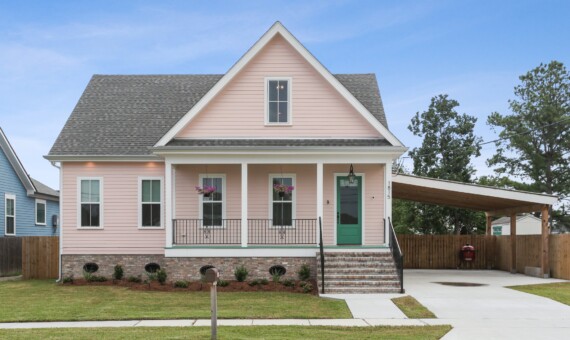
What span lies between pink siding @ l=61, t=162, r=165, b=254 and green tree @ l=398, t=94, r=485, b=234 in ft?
72.8

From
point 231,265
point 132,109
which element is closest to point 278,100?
point 231,265

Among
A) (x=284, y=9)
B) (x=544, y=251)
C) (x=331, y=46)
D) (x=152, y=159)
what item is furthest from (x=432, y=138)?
(x=152, y=159)

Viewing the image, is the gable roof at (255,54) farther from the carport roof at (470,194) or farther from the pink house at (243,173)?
the carport roof at (470,194)

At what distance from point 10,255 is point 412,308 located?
17547 mm

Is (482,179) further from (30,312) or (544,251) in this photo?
(30,312)

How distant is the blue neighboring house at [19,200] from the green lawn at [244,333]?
52.0ft

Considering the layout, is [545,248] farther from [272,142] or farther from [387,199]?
[272,142]

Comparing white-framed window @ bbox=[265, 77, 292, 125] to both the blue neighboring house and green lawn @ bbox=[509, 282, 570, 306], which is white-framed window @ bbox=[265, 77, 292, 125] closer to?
green lawn @ bbox=[509, 282, 570, 306]

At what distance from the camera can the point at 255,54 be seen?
18250 millimetres

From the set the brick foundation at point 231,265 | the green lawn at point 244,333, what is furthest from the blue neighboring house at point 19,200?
the green lawn at point 244,333

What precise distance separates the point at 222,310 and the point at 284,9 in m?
11.4

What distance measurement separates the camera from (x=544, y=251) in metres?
20.8

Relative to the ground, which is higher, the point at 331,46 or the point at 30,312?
the point at 331,46

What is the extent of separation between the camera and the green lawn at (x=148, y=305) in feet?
37.9
